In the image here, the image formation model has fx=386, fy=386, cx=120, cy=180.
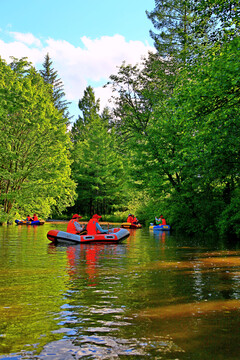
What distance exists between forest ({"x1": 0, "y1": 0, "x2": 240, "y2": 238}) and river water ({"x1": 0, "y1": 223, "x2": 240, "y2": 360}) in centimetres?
696

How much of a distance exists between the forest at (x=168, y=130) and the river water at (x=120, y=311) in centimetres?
696

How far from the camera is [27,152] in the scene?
35.9 meters

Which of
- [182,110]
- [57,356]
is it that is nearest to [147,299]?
[57,356]

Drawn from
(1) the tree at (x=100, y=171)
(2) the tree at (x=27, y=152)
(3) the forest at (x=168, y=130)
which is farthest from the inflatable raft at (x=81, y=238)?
(1) the tree at (x=100, y=171)

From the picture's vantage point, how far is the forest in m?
15.1

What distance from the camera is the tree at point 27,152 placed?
32.7m

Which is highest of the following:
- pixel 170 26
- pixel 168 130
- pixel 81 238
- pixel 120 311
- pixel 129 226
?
pixel 170 26

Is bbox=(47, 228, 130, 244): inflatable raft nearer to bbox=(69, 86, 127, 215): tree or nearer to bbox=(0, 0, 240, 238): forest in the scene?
Result: bbox=(0, 0, 240, 238): forest

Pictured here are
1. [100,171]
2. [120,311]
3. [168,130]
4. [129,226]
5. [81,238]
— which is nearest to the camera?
[120,311]

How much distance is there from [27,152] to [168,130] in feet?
49.0

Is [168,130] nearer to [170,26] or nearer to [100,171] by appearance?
[170,26]

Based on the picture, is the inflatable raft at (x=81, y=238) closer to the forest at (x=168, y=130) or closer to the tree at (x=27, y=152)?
the forest at (x=168, y=130)

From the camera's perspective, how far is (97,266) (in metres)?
10.3

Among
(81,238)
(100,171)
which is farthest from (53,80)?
(81,238)
